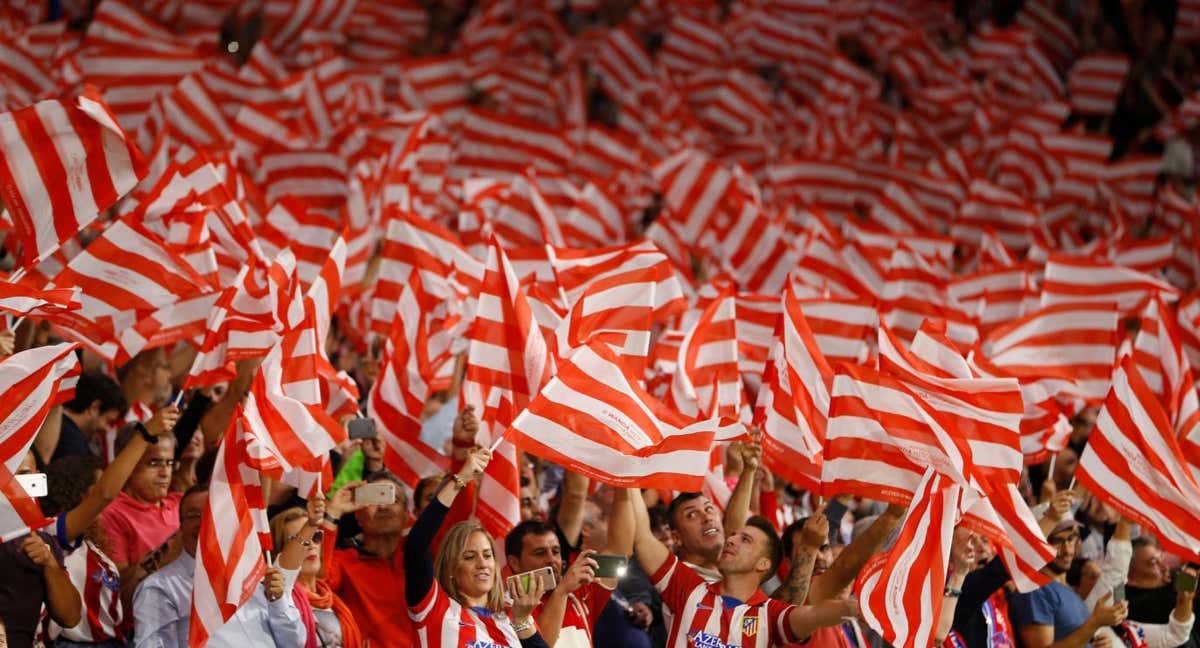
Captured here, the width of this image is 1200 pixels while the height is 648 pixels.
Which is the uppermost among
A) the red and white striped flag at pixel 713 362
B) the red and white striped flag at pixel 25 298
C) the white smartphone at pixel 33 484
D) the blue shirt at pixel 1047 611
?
the red and white striped flag at pixel 25 298

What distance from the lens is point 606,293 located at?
8312mm

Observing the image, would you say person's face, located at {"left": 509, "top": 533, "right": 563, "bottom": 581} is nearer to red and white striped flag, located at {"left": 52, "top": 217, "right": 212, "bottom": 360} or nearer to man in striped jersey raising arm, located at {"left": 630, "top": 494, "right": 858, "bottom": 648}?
man in striped jersey raising arm, located at {"left": 630, "top": 494, "right": 858, "bottom": 648}

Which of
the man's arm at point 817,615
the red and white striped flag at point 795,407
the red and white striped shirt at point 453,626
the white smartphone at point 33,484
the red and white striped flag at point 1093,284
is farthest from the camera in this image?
the red and white striped flag at point 1093,284

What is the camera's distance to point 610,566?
6.59m

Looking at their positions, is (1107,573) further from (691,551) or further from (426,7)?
(426,7)

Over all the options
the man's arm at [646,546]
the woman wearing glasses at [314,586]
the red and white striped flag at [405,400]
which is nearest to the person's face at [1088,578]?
the man's arm at [646,546]

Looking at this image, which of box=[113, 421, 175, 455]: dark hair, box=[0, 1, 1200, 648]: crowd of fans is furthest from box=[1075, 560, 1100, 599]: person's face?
box=[113, 421, 175, 455]: dark hair

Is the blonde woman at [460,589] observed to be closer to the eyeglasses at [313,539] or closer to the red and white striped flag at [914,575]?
the eyeglasses at [313,539]

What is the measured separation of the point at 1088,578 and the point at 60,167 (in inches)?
209

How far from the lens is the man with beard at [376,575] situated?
6797mm

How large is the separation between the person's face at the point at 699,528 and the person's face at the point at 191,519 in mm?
1986

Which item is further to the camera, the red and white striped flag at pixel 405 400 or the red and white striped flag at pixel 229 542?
the red and white striped flag at pixel 405 400

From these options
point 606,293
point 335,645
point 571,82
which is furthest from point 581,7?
point 335,645

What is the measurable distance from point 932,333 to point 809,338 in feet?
1.88
